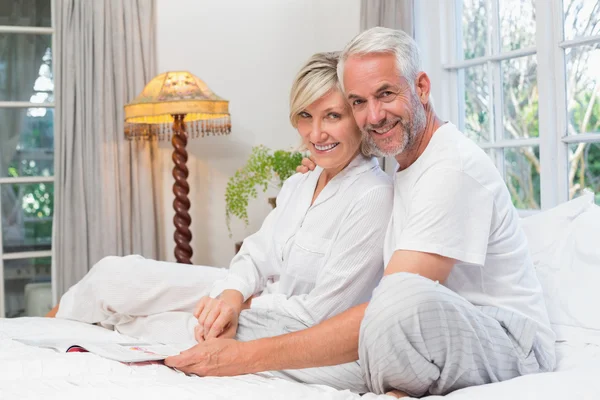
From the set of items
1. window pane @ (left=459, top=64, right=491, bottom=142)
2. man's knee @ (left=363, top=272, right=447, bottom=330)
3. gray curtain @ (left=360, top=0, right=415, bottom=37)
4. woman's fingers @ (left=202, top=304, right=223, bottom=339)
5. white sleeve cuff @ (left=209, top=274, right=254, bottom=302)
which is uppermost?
gray curtain @ (left=360, top=0, right=415, bottom=37)

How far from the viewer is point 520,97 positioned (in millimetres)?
3377

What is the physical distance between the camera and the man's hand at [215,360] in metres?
1.60

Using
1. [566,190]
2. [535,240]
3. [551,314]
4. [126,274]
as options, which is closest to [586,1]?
[566,190]

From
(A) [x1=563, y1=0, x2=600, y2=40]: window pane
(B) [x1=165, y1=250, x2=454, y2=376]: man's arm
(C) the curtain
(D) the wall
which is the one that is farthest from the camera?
(D) the wall

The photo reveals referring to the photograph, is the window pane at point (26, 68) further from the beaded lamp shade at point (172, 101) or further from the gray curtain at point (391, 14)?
the gray curtain at point (391, 14)

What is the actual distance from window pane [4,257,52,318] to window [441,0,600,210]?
241cm

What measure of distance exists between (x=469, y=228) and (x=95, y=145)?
9.40 ft

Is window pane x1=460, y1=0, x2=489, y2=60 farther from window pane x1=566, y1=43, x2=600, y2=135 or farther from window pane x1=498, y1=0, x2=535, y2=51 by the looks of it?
window pane x1=566, y1=43, x2=600, y2=135

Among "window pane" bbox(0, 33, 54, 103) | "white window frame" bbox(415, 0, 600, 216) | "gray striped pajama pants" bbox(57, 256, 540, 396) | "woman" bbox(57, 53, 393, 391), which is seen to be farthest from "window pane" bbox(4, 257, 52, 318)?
"gray striped pajama pants" bbox(57, 256, 540, 396)

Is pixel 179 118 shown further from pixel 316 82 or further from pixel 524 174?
pixel 316 82

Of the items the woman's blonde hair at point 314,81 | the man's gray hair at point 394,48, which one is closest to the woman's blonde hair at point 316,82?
the woman's blonde hair at point 314,81

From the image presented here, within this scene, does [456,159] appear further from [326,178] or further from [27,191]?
[27,191]

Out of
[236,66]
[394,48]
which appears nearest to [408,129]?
[394,48]

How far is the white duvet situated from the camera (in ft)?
4.29
